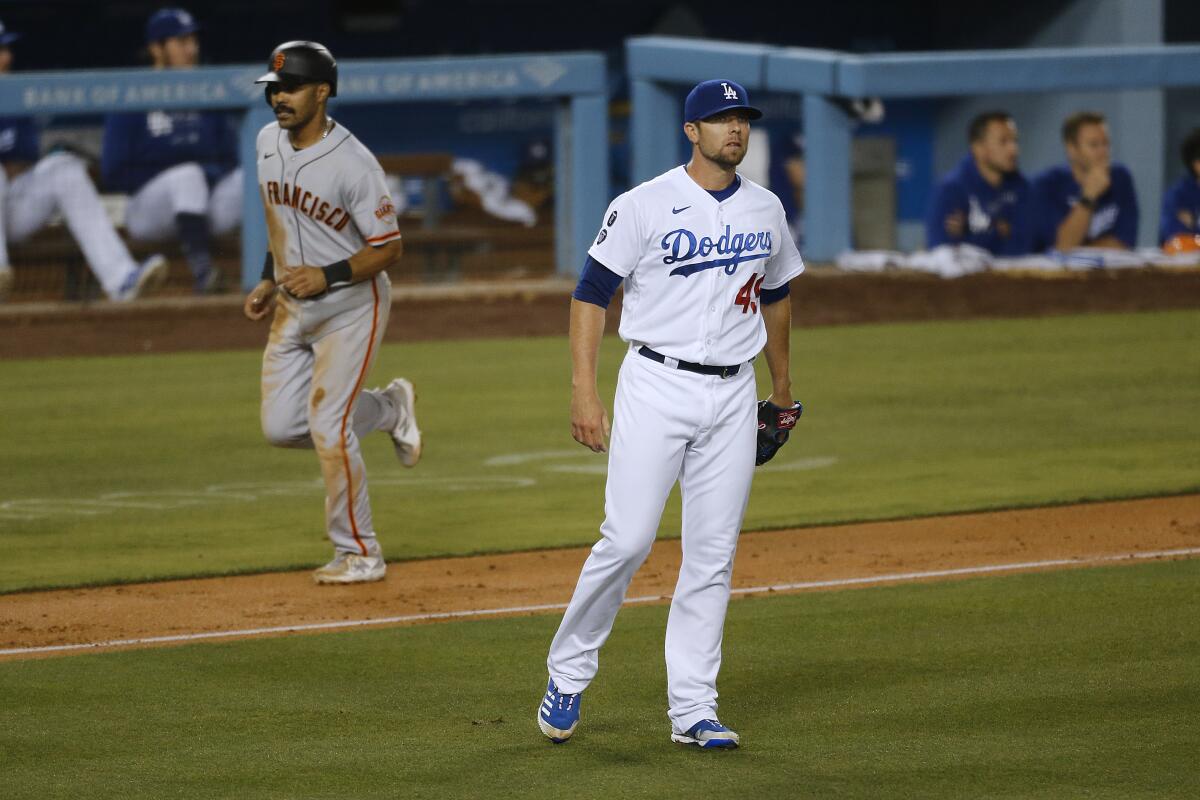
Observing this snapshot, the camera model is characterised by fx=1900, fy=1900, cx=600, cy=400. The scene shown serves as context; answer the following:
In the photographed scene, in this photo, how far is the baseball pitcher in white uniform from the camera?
4.95 m

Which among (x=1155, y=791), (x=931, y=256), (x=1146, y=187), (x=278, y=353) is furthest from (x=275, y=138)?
(x=1146, y=187)

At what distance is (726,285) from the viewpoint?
16.5 feet

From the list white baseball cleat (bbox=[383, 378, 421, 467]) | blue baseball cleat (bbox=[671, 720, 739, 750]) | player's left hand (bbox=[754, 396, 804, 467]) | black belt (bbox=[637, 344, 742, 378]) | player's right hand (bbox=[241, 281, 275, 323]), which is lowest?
blue baseball cleat (bbox=[671, 720, 739, 750])

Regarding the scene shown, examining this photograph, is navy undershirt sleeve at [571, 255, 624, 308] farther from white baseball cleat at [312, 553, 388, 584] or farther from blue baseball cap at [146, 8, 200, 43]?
blue baseball cap at [146, 8, 200, 43]

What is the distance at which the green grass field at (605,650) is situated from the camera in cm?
482

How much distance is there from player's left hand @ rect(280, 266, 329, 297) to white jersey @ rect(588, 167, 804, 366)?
7.25 feet

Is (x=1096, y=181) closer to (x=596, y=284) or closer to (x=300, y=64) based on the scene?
(x=300, y=64)

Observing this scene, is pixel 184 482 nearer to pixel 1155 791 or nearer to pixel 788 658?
pixel 788 658

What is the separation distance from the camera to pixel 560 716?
5031 mm

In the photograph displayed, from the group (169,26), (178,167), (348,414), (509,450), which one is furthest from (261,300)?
(169,26)

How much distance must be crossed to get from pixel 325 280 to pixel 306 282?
2.9 inches

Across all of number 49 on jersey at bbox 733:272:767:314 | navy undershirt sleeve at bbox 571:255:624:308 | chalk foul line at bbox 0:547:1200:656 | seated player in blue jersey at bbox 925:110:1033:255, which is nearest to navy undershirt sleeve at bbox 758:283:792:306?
number 49 on jersey at bbox 733:272:767:314

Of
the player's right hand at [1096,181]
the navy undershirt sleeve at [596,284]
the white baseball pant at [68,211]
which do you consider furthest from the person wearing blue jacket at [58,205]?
the navy undershirt sleeve at [596,284]

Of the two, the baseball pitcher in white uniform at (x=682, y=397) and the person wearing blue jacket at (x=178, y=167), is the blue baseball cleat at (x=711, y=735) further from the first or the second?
the person wearing blue jacket at (x=178, y=167)
